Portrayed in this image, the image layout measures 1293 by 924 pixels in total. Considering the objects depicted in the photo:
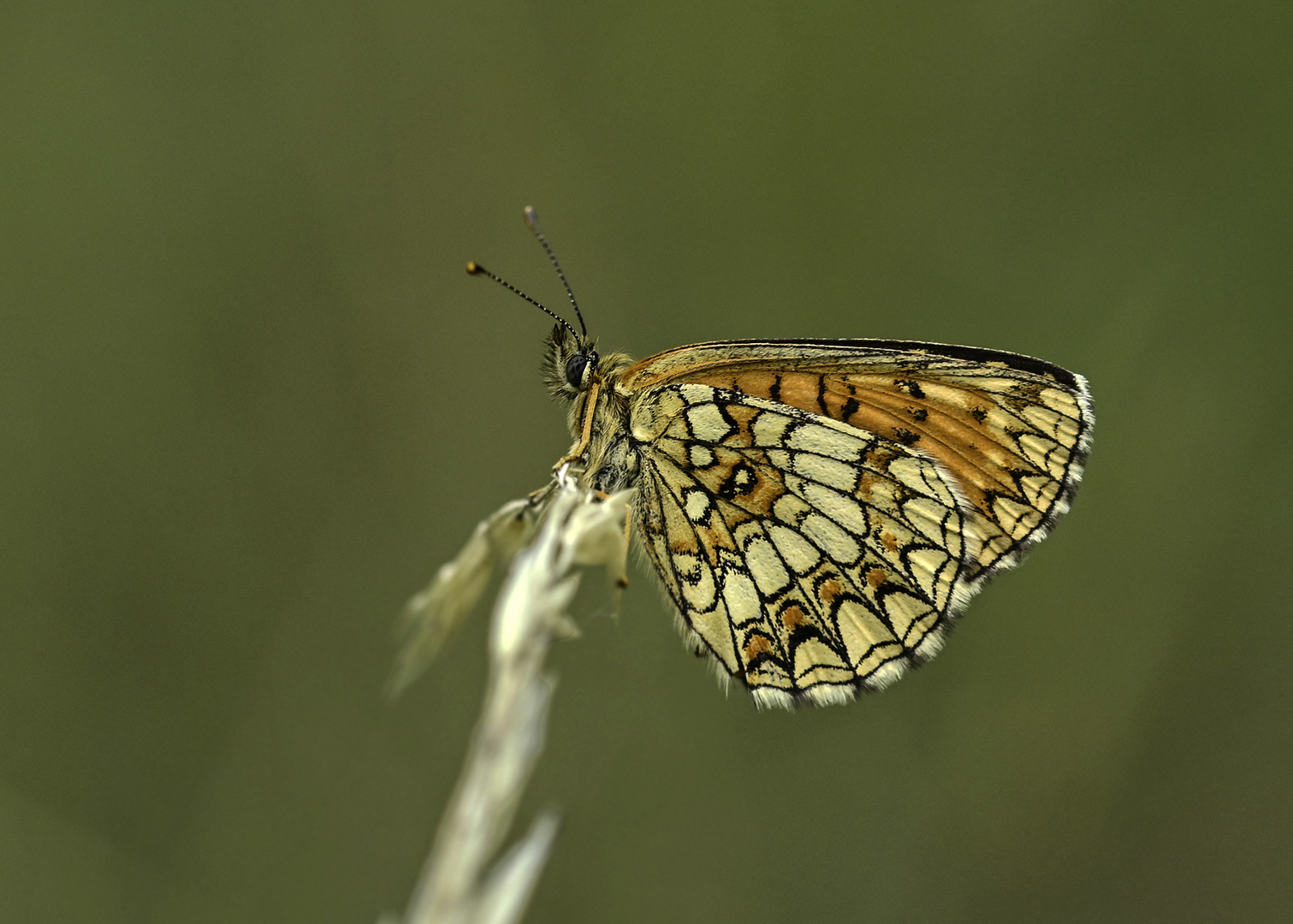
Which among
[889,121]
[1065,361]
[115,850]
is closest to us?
[115,850]

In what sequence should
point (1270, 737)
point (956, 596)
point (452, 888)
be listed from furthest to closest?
1. point (1270, 737)
2. point (956, 596)
3. point (452, 888)

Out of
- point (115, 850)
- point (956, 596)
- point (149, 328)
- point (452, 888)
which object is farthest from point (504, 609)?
point (149, 328)

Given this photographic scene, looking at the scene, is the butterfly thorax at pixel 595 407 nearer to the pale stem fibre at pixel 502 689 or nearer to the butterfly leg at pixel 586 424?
the butterfly leg at pixel 586 424

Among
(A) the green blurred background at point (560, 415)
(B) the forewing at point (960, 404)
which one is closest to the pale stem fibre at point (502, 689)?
(B) the forewing at point (960, 404)

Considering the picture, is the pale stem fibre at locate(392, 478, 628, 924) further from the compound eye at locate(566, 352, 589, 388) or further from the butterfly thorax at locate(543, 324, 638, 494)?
the compound eye at locate(566, 352, 589, 388)

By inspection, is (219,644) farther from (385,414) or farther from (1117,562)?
(1117,562)

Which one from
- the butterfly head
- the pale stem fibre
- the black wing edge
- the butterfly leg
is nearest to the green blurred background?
the butterfly head

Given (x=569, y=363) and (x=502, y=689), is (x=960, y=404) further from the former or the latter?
(x=502, y=689)
